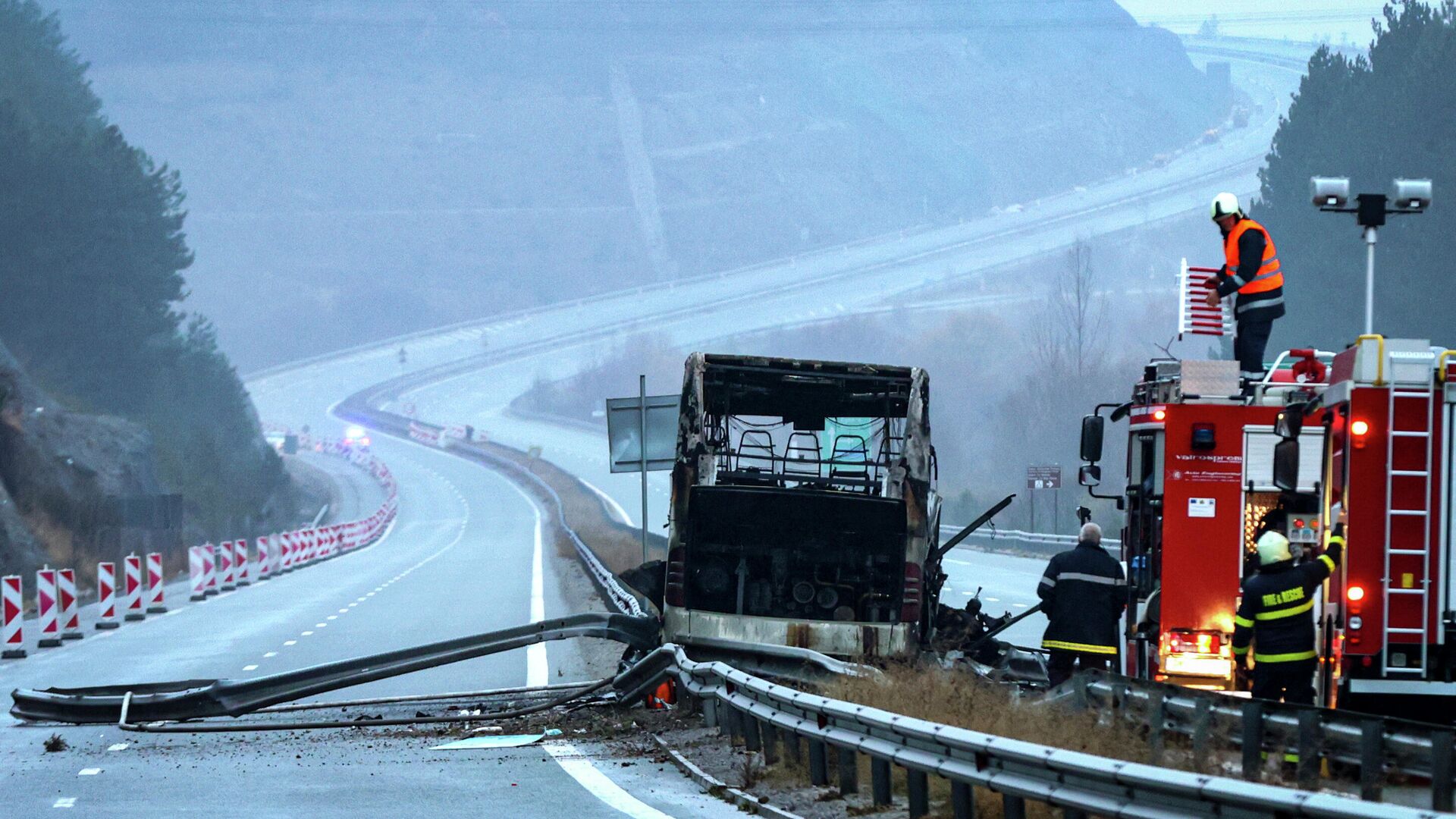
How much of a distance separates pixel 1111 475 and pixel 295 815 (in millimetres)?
54189

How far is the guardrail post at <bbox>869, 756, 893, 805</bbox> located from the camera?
29.9ft

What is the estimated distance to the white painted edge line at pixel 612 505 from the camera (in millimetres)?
67625

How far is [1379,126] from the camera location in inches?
2237

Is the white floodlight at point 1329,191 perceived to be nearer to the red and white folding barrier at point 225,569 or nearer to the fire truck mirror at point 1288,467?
the fire truck mirror at point 1288,467

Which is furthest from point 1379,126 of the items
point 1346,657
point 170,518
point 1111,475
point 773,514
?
point 1346,657

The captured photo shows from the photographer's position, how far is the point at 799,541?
54.4 ft

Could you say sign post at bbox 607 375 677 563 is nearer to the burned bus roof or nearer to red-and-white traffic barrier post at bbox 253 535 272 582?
the burned bus roof

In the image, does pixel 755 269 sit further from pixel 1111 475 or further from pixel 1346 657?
pixel 1346 657

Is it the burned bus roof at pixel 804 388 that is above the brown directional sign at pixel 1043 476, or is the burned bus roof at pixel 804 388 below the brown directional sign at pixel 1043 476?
above

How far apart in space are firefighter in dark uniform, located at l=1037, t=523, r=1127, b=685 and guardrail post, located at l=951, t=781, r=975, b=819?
4.77m

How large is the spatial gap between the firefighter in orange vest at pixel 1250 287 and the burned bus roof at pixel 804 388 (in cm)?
363

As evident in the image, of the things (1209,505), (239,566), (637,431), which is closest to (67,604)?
(637,431)

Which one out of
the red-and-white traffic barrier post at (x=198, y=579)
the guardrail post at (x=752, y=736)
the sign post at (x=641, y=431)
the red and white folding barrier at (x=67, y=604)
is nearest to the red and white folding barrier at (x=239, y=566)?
the red-and-white traffic barrier post at (x=198, y=579)

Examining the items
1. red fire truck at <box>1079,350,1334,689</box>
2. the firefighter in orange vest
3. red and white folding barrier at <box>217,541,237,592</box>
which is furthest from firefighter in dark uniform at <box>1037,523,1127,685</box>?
red and white folding barrier at <box>217,541,237,592</box>
